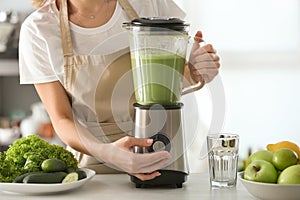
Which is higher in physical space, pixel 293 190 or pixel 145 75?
pixel 145 75

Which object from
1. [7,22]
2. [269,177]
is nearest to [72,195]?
[269,177]

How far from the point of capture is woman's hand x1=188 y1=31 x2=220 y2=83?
1727 mm

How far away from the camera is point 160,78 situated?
5.41ft

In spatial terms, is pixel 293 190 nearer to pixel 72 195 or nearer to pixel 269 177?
pixel 269 177

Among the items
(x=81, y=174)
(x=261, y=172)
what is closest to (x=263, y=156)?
(x=261, y=172)

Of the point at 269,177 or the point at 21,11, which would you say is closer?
the point at 269,177

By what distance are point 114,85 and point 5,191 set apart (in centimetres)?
57

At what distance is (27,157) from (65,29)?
518mm

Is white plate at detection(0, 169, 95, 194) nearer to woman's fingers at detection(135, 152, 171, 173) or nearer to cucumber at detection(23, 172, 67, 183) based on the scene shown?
cucumber at detection(23, 172, 67, 183)

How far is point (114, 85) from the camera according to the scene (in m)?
2.04

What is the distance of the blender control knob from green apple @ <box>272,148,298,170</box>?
0.28m

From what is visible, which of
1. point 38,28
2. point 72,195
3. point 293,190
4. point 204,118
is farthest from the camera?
point 204,118

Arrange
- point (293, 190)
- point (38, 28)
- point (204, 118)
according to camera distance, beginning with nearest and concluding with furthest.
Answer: point (293, 190) < point (38, 28) < point (204, 118)

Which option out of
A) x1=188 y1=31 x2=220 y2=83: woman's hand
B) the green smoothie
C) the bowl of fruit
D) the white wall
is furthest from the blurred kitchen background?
the bowl of fruit
